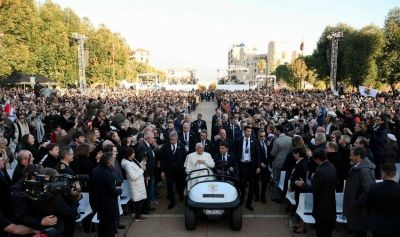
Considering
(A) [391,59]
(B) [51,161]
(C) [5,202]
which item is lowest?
(B) [51,161]

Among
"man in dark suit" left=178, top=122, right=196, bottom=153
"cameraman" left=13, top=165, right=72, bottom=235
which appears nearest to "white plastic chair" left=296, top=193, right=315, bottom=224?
"cameraman" left=13, top=165, right=72, bottom=235

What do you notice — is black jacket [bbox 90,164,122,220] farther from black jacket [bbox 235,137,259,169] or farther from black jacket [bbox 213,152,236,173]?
black jacket [bbox 235,137,259,169]

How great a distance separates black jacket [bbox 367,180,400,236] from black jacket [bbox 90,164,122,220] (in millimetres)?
3504

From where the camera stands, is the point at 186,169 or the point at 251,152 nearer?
the point at 186,169

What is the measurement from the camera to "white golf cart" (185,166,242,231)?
22.8 feet

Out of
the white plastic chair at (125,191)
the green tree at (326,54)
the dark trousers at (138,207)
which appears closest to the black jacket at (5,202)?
the white plastic chair at (125,191)

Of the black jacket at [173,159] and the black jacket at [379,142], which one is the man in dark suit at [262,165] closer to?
the black jacket at [173,159]

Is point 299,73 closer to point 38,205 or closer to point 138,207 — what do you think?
point 138,207

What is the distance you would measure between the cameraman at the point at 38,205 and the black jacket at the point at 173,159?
16.1 feet

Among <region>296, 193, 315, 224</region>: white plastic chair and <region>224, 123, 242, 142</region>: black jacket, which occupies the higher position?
<region>224, 123, 242, 142</region>: black jacket

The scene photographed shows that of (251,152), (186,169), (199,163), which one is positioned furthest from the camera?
(251,152)

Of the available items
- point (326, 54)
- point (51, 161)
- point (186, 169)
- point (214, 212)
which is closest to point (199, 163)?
point (186, 169)

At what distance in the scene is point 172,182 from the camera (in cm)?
897

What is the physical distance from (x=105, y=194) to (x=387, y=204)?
12.4ft
